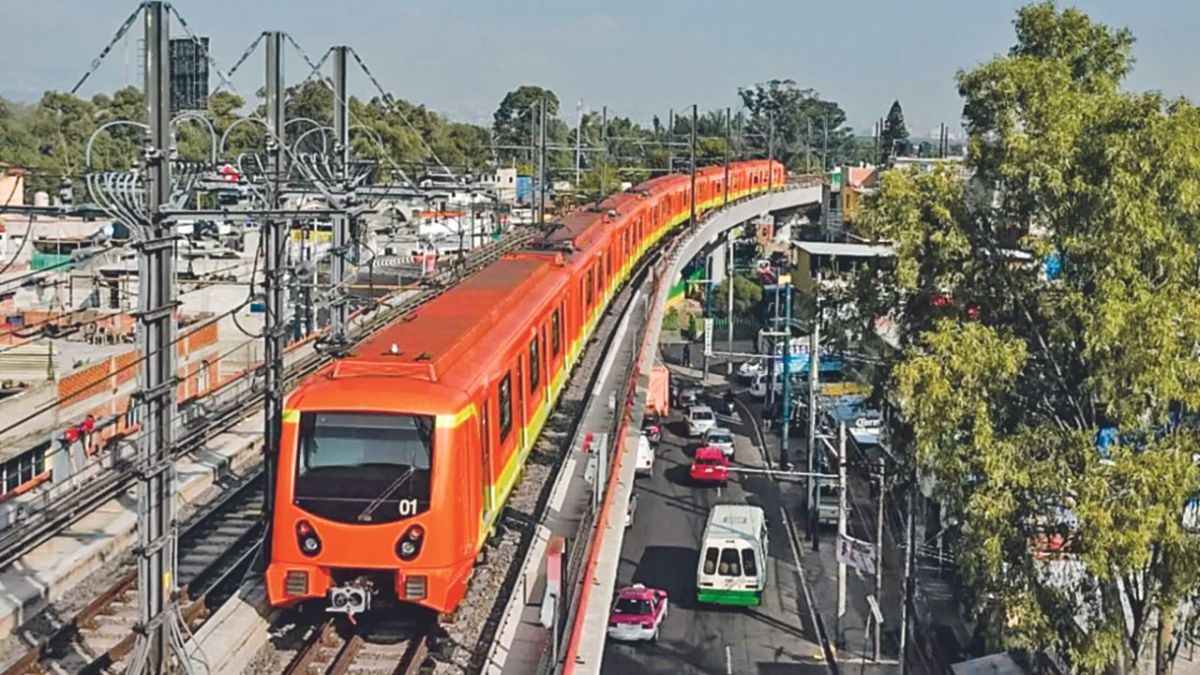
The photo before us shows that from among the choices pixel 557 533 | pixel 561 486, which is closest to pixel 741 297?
pixel 561 486

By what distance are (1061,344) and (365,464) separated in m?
6.01

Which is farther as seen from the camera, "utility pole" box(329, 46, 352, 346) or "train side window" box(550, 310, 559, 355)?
"train side window" box(550, 310, 559, 355)

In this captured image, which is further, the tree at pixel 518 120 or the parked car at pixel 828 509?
the tree at pixel 518 120

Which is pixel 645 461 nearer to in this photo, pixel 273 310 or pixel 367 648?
pixel 273 310

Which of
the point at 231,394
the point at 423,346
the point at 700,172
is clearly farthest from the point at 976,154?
the point at 700,172

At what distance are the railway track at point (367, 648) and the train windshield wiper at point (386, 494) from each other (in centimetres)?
110

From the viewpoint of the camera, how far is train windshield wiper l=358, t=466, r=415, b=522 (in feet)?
33.5

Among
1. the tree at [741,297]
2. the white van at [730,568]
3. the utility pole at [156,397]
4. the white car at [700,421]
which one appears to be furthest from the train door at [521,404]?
the tree at [741,297]

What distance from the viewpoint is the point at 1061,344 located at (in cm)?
1155

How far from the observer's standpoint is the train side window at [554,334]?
57.6 ft

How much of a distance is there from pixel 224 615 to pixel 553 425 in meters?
9.17

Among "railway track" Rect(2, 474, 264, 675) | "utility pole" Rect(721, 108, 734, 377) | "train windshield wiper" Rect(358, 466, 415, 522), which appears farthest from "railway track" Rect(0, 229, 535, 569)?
"utility pole" Rect(721, 108, 734, 377)

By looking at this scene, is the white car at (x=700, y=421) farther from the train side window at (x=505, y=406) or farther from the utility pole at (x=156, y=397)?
the utility pole at (x=156, y=397)

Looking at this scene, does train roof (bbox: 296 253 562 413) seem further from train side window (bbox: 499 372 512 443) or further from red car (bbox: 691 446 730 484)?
red car (bbox: 691 446 730 484)
